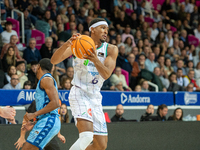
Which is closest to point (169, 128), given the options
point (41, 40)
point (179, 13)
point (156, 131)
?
point (156, 131)

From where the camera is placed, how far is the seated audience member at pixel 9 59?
32.2 ft

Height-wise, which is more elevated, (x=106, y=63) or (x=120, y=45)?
(x=120, y=45)

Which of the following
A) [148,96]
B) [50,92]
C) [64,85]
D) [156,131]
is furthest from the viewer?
[148,96]

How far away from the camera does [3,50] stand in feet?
33.7

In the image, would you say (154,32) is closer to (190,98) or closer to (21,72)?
(190,98)

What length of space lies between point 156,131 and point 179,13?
505 inches

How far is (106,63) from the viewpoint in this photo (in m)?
4.86

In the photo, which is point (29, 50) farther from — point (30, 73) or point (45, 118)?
point (45, 118)

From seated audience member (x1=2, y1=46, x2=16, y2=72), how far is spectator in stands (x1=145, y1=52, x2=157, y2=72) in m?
5.08

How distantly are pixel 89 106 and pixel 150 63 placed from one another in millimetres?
8346

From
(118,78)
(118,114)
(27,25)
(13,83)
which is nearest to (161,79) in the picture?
(118,78)

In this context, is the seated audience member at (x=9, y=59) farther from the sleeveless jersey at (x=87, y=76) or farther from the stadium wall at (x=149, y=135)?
the sleeveless jersey at (x=87, y=76)

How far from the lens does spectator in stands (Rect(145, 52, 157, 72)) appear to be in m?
12.8

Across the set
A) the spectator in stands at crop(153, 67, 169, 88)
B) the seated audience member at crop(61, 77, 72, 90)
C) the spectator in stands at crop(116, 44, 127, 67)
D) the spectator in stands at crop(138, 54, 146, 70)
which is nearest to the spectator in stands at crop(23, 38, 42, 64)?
the seated audience member at crop(61, 77, 72, 90)
